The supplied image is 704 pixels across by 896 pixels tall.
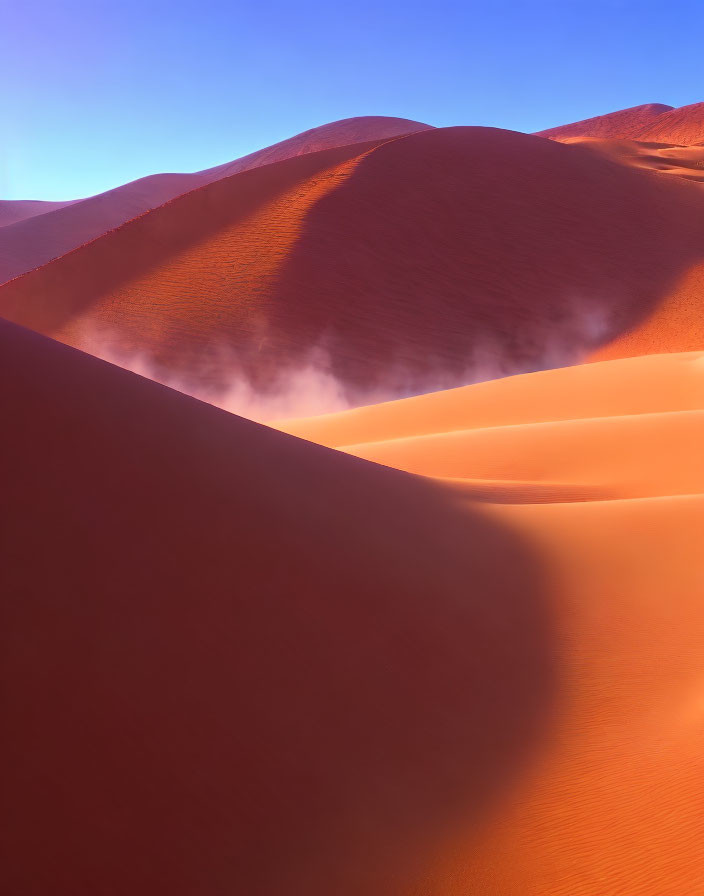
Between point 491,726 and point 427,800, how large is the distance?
0.62m

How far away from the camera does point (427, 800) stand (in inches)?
119

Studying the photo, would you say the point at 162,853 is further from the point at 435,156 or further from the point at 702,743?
the point at 435,156

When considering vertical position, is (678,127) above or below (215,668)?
above

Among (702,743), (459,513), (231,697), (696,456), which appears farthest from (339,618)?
(696,456)

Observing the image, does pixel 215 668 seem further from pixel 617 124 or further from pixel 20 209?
pixel 617 124

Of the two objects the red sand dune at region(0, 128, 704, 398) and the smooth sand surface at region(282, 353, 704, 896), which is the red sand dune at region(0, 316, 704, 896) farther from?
the red sand dune at region(0, 128, 704, 398)

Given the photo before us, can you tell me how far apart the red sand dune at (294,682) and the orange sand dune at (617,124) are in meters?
84.3

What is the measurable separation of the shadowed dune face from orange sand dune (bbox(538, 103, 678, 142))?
8466 cm

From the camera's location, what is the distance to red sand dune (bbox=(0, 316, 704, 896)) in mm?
2582

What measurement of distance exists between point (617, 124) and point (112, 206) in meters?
53.6

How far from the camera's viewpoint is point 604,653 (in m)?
4.30

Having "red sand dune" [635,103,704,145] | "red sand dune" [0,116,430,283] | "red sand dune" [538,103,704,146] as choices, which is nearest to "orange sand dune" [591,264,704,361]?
"red sand dune" [0,116,430,283]

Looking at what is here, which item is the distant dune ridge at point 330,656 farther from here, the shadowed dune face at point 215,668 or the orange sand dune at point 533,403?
the orange sand dune at point 533,403

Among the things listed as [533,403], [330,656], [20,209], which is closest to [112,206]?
[20,209]
